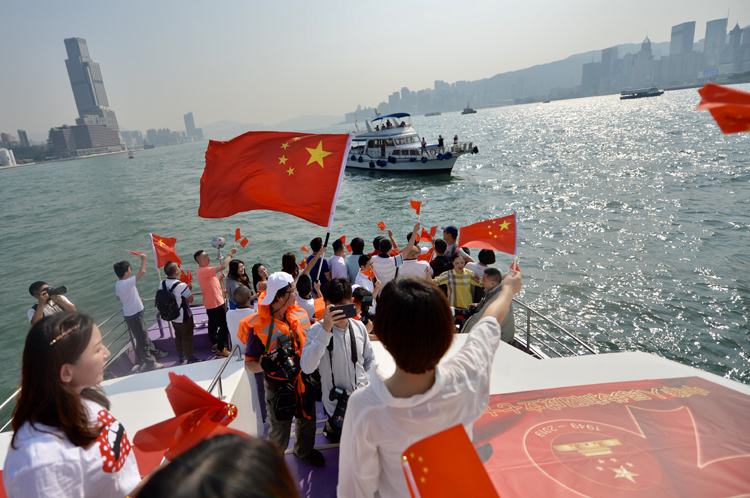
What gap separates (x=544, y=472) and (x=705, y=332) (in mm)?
9686

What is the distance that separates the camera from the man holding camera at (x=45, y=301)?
4.79 metres

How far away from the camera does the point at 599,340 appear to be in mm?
9211

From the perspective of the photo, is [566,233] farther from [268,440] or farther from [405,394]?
[268,440]

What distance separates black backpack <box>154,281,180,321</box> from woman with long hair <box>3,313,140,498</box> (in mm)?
4025

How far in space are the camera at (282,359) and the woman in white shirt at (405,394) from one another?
1.48 metres

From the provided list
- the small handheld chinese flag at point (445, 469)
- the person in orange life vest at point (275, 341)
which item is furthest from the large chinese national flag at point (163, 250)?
the small handheld chinese flag at point (445, 469)

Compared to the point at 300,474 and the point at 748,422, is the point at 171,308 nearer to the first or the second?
the point at 300,474

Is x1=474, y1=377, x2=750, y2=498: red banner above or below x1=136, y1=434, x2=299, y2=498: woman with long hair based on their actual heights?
below

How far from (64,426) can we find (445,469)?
1.58 m

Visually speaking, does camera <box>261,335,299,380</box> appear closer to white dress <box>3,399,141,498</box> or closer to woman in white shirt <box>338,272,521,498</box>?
white dress <box>3,399,141,498</box>

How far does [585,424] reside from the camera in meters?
2.81

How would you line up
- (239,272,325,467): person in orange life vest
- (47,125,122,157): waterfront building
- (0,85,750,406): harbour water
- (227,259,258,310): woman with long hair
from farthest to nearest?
(47,125,122,157): waterfront building
(0,85,750,406): harbour water
(227,259,258,310): woman with long hair
(239,272,325,467): person in orange life vest

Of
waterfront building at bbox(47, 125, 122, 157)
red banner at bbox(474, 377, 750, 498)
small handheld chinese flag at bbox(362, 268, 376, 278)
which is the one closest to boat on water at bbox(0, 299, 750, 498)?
red banner at bbox(474, 377, 750, 498)

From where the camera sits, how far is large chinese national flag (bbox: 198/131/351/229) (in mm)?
4578
